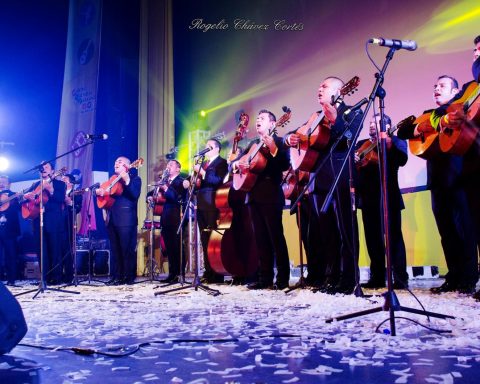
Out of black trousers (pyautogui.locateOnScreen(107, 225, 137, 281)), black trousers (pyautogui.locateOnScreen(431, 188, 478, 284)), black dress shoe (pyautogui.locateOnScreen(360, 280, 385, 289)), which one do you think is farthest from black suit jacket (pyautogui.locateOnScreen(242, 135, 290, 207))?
black trousers (pyautogui.locateOnScreen(107, 225, 137, 281))

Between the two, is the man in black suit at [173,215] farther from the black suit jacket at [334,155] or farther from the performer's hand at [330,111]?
the performer's hand at [330,111]

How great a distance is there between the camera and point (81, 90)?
1049cm

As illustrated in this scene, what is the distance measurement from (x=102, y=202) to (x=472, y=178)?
4653 mm

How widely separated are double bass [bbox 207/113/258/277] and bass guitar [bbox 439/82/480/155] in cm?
257

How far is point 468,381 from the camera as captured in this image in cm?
166

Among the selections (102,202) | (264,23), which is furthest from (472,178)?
(264,23)

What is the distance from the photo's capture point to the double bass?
5898 mm

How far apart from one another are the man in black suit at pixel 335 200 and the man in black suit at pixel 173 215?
264cm

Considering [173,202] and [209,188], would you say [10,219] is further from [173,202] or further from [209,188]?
[209,188]

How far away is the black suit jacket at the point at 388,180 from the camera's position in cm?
485

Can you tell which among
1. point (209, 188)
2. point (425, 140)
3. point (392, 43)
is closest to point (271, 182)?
point (209, 188)

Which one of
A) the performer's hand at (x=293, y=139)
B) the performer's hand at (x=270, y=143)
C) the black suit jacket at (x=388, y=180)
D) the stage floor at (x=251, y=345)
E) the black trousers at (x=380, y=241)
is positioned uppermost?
the performer's hand at (x=270, y=143)

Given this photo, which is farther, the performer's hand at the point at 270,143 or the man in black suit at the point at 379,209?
the performer's hand at the point at 270,143

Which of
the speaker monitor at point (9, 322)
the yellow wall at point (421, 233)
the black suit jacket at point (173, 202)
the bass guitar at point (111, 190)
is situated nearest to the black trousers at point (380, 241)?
the yellow wall at point (421, 233)
